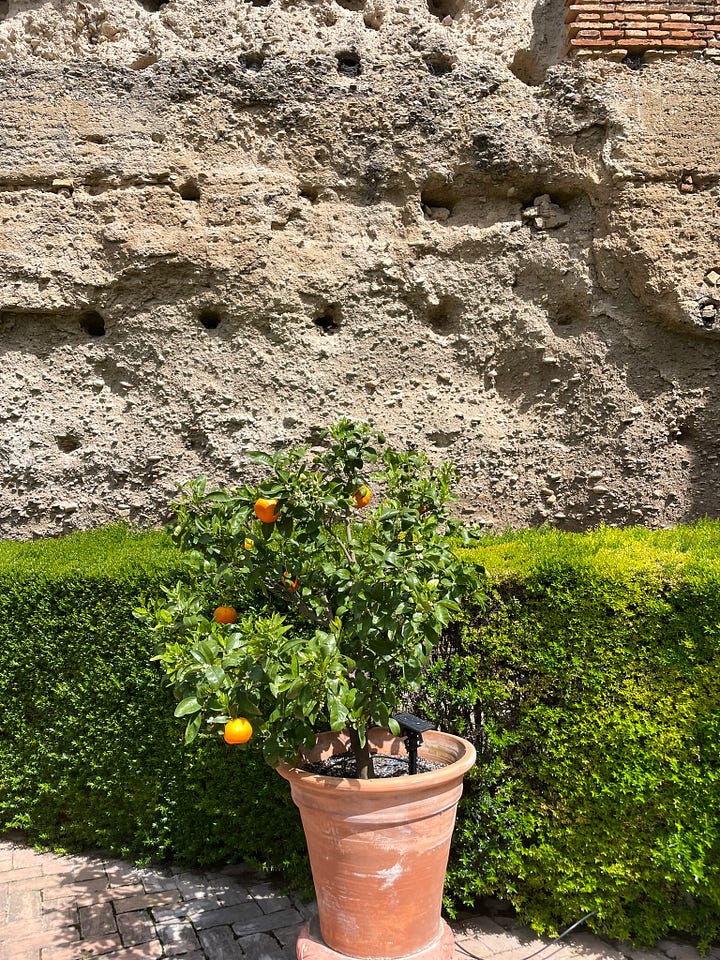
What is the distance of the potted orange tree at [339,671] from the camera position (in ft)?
6.97

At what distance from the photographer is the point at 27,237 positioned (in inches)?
206

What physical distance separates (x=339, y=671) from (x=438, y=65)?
16.5ft

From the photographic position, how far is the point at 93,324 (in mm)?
5461

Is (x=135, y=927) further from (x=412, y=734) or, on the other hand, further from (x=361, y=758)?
(x=412, y=734)

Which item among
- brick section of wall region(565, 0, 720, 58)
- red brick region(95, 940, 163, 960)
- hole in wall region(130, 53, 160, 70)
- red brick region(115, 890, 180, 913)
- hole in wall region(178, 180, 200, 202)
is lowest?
red brick region(115, 890, 180, 913)

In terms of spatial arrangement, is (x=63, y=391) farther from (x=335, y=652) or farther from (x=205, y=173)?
(x=335, y=652)

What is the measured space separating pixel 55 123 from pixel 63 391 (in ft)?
6.46

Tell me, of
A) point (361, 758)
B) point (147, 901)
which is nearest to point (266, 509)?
point (361, 758)

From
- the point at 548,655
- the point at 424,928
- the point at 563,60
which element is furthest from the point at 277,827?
the point at 563,60

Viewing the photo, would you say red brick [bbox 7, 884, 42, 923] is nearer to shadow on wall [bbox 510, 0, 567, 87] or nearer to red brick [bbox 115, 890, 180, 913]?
red brick [bbox 115, 890, 180, 913]

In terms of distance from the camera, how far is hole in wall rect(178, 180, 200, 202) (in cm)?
529

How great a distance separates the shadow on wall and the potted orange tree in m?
4.31

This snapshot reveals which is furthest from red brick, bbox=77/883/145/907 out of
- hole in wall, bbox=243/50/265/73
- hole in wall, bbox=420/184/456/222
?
hole in wall, bbox=243/50/265/73

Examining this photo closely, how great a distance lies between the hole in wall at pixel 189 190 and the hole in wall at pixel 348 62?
1389mm
